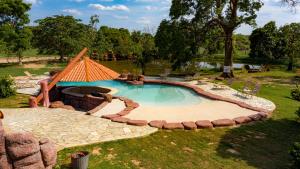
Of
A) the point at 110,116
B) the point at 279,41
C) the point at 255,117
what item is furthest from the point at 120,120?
the point at 279,41

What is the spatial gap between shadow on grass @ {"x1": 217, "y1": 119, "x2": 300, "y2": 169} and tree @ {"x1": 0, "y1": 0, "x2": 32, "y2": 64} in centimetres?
3054

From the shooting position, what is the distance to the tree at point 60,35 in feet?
135

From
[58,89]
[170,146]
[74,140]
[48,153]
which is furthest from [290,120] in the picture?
[58,89]

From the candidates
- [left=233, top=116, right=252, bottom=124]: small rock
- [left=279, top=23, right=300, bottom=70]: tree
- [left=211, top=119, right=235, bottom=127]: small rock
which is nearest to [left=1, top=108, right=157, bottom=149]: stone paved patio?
[left=211, top=119, right=235, bottom=127]: small rock

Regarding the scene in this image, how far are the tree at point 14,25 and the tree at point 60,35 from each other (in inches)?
155

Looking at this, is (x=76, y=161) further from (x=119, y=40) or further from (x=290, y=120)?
(x=119, y=40)

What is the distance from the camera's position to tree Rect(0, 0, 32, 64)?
118 ft

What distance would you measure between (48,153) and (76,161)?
2.98 ft

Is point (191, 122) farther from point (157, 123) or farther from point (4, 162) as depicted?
point (4, 162)

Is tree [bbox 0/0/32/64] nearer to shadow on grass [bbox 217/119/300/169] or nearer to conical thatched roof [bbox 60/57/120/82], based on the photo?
conical thatched roof [bbox 60/57/120/82]

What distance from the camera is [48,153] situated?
837 centimetres

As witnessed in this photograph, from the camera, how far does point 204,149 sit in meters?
11.6

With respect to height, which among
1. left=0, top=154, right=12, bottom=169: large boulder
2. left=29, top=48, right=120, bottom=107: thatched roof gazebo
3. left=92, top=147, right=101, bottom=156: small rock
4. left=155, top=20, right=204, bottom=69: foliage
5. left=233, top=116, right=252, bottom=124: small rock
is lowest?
left=92, top=147, right=101, bottom=156: small rock

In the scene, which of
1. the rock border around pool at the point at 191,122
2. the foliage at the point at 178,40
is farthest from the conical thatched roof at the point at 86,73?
the foliage at the point at 178,40
